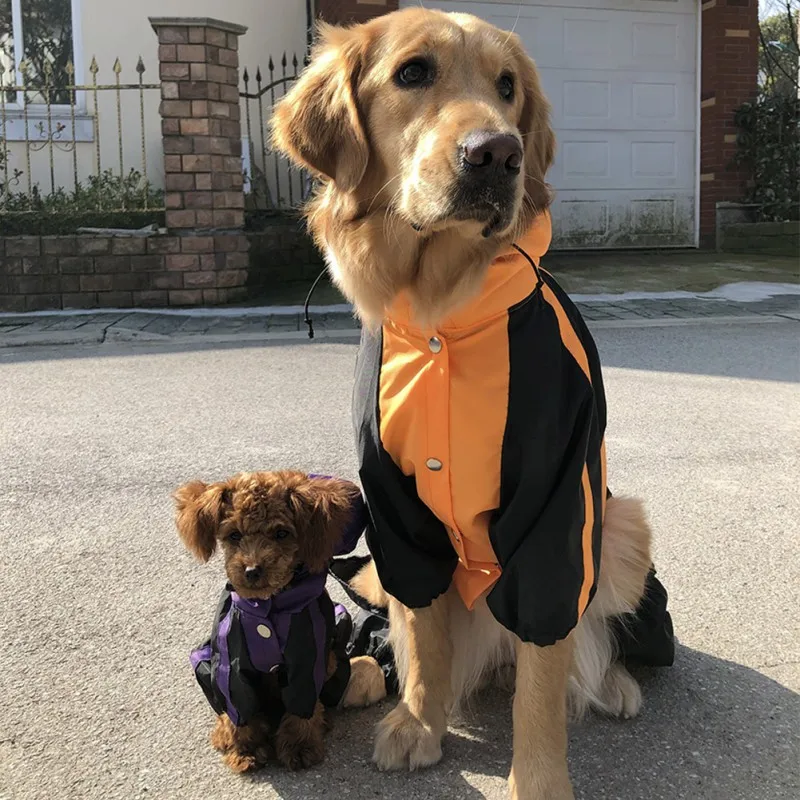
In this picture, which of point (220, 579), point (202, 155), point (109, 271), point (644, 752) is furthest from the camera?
point (109, 271)

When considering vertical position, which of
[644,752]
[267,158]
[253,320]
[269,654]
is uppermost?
[267,158]

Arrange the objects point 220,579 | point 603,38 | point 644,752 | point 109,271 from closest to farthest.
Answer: point 644,752, point 220,579, point 109,271, point 603,38

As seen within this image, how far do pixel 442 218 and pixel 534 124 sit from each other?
605 millimetres

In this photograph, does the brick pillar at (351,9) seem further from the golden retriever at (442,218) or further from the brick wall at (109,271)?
the golden retriever at (442,218)

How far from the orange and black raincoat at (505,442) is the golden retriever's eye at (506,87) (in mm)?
424

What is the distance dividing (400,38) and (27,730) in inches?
78.0

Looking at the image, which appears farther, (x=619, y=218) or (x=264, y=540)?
(x=619, y=218)

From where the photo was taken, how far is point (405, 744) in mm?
2018

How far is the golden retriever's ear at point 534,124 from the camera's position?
90.0 inches

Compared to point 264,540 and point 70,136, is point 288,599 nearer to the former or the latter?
point 264,540

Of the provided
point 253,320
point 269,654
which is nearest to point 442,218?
point 269,654

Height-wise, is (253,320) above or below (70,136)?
below

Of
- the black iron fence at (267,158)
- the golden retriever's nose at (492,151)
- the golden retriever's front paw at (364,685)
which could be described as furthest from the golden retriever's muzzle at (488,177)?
the black iron fence at (267,158)

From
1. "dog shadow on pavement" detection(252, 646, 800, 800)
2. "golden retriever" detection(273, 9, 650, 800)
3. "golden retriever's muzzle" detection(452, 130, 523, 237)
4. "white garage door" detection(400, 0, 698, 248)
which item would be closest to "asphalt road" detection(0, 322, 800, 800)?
"dog shadow on pavement" detection(252, 646, 800, 800)
